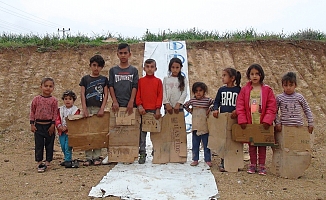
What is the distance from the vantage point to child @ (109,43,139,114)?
14.9 ft

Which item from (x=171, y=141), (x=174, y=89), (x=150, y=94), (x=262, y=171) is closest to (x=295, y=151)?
(x=262, y=171)

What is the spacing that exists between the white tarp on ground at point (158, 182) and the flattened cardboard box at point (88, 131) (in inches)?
16.9

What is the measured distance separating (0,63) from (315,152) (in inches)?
335

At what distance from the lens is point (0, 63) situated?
9859mm

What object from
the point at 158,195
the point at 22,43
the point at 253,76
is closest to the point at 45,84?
the point at 158,195

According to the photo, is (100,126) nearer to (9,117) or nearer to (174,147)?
(174,147)

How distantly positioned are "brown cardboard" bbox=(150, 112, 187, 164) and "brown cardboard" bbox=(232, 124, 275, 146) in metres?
0.77

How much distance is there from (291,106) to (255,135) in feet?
1.80

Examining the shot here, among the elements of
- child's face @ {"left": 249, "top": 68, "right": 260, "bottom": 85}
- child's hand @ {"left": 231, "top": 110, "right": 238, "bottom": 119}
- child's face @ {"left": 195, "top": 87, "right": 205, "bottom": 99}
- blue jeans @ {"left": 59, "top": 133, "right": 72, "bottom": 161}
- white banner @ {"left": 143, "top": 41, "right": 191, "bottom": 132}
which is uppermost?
white banner @ {"left": 143, "top": 41, "right": 191, "bottom": 132}

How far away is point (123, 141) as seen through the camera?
462 cm

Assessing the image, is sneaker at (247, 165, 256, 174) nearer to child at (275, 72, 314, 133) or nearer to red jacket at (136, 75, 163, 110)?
child at (275, 72, 314, 133)

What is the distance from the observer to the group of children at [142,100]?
4.18 meters

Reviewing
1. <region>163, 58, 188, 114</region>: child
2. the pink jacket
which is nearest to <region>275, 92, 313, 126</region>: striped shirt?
the pink jacket

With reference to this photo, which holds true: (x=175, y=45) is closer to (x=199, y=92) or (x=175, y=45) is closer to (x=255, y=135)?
(x=199, y=92)
